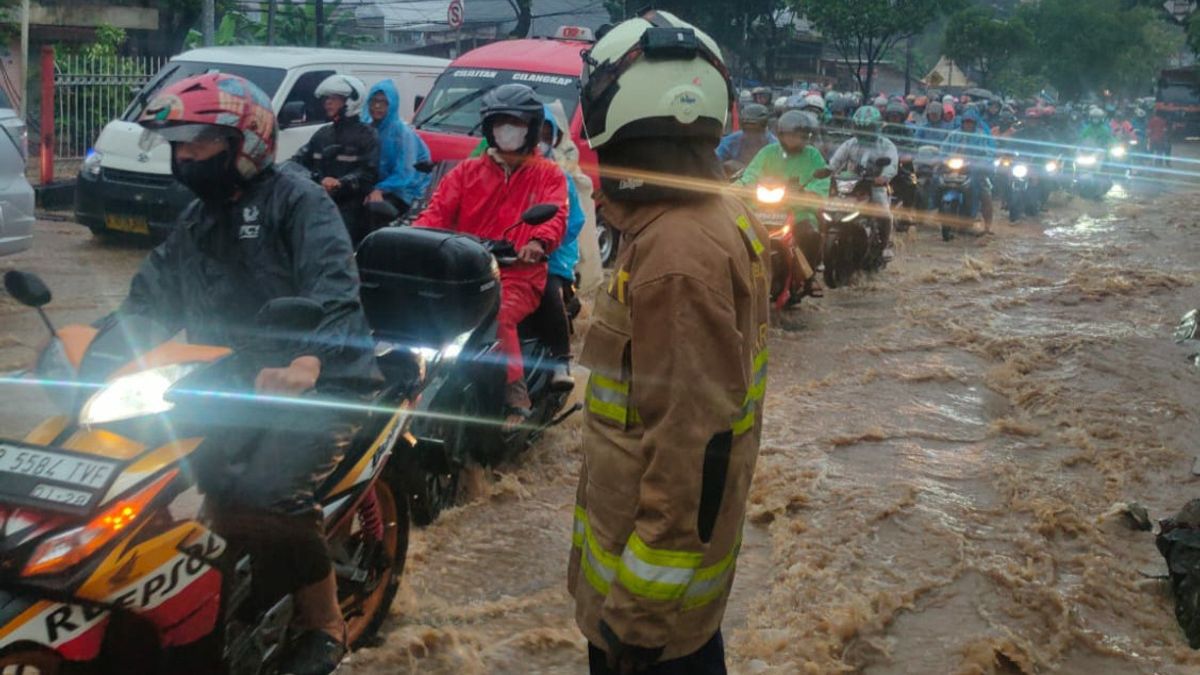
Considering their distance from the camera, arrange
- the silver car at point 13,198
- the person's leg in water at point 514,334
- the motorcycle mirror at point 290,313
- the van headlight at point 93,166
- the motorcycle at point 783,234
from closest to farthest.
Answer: the motorcycle mirror at point 290,313
the person's leg in water at point 514,334
the silver car at point 13,198
the motorcycle at point 783,234
the van headlight at point 93,166

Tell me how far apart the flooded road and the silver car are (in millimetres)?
493

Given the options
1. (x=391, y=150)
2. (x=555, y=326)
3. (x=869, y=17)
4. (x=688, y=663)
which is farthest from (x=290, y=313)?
(x=869, y=17)

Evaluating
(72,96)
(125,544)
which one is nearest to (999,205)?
(72,96)

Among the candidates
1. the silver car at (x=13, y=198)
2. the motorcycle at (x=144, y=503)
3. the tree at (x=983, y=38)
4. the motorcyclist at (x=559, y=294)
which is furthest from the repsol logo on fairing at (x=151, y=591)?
the tree at (x=983, y=38)

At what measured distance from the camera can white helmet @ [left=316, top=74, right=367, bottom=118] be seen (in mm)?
8305

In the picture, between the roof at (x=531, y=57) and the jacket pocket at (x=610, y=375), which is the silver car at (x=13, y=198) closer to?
the roof at (x=531, y=57)

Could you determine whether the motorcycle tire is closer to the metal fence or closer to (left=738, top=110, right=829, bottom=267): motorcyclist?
(left=738, top=110, right=829, bottom=267): motorcyclist

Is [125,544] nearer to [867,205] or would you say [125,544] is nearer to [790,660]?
[790,660]

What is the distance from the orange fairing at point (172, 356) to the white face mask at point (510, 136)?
9.07 ft

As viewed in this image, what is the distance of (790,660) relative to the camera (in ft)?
14.3

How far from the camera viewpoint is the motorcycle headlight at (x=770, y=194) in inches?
363

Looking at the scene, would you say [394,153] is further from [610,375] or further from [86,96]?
[86,96]

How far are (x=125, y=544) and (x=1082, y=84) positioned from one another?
49143 millimetres

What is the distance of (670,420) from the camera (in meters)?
2.13
